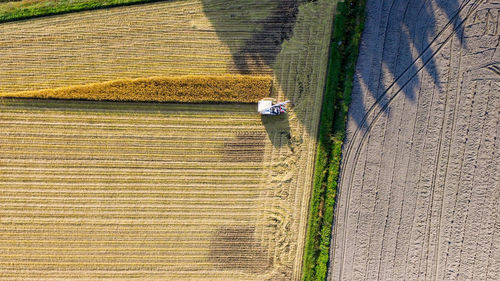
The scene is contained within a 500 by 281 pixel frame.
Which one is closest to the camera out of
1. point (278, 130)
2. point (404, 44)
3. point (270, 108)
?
point (270, 108)

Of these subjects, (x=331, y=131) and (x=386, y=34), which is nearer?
(x=386, y=34)

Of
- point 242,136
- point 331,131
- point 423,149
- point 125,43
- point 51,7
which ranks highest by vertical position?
point 51,7

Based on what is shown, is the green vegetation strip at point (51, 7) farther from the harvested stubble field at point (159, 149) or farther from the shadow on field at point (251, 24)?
the shadow on field at point (251, 24)

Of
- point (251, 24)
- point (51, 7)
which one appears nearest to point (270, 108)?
point (251, 24)

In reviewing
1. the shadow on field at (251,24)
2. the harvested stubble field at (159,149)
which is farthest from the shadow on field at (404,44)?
the shadow on field at (251,24)

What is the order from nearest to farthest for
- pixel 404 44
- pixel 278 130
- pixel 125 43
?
pixel 404 44
pixel 125 43
pixel 278 130

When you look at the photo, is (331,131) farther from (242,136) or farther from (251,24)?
(251,24)

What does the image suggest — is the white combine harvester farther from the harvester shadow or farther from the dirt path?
the dirt path
